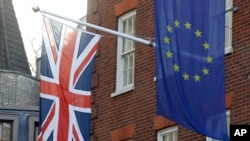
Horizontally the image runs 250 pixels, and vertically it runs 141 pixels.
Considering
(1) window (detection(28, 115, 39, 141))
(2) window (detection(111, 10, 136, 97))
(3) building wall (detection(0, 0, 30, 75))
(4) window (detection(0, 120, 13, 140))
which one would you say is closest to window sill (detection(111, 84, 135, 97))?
(2) window (detection(111, 10, 136, 97))

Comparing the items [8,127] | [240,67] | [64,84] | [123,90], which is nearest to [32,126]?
[8,127]

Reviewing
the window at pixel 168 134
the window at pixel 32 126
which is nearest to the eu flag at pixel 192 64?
the window at pixel 168 134

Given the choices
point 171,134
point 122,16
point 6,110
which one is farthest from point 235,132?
point 6,110

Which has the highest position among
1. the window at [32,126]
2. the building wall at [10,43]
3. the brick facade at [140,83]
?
the building wall at [10,43]

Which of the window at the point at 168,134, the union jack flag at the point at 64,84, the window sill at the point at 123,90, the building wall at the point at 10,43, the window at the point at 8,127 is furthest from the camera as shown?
the building wall at the point at 10,43

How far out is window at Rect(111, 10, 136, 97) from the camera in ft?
90.3

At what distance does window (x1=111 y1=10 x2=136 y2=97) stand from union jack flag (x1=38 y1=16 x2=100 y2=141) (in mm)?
6079

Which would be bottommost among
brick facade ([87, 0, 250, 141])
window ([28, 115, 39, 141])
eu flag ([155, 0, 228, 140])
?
eu flag ([155, 0, 228, 140])

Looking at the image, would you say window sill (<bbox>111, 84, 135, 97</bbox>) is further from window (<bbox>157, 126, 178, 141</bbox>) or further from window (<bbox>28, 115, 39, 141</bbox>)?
window (<bbox>28, 115, 39, 141</bbox>)

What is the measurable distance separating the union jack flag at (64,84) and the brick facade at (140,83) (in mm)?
3564

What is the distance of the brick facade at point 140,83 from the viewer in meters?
23.2

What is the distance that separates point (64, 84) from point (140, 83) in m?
5.80

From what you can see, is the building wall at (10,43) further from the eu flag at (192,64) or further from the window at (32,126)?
the eu flag at (192,64)

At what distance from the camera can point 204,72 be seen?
59.0ft
